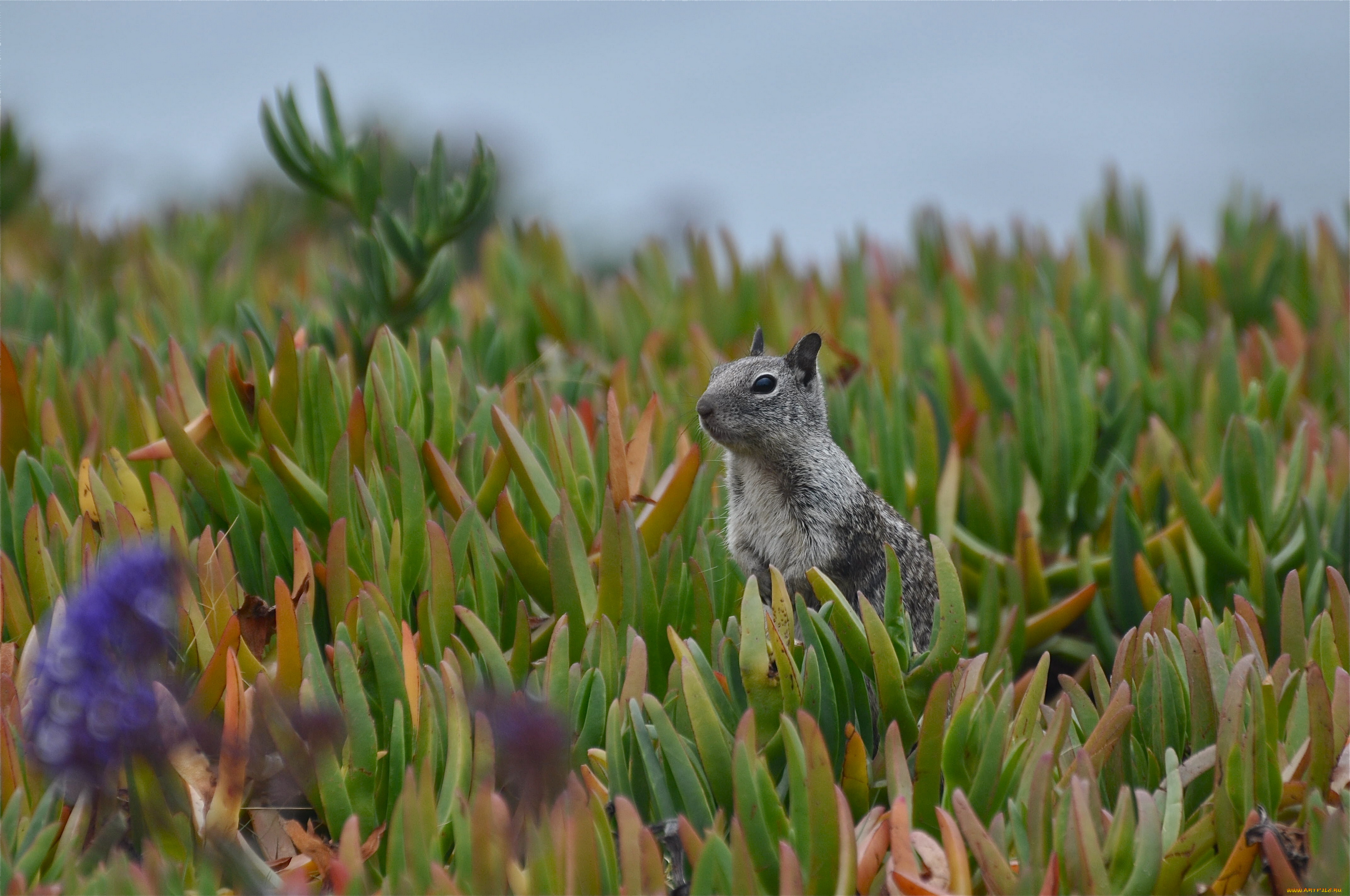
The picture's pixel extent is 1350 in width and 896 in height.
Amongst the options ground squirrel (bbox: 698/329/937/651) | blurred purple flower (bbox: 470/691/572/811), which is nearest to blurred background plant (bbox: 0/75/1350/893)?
blurred purple flower (bbox: 470/691/572/811)

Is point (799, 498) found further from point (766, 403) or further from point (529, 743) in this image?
point (529, 743)

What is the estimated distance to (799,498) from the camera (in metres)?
3.25

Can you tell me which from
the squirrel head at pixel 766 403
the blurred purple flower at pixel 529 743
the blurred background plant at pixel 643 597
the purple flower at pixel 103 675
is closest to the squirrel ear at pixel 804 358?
the squirrel head at pixel 766 403

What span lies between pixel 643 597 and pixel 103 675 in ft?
4.33

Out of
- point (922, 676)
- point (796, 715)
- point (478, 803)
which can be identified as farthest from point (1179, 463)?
point (478, 803)

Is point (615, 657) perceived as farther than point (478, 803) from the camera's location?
Yes

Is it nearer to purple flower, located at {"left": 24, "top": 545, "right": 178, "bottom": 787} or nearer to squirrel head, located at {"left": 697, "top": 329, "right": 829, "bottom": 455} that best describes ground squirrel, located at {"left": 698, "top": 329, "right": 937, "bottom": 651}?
squirrel head, located at {"left": 697, "top": 329, "right": 829, "bottom": 455}

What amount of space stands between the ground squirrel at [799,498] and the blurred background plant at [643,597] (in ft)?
0.42

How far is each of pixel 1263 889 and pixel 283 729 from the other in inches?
76.4

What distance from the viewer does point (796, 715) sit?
246 centimetres

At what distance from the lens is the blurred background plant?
2072 mm

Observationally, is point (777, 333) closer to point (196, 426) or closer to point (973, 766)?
point (196, 426)

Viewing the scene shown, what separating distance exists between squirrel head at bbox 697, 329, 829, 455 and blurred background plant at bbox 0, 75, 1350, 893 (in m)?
0.17

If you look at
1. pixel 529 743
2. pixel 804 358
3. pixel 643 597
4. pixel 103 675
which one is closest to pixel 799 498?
pixel 804 358
